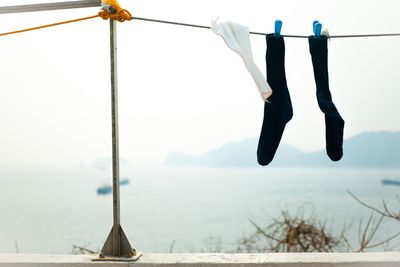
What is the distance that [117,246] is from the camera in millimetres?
2383

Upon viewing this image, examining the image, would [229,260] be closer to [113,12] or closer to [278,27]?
[278,27]

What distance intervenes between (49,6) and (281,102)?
122 centimetres

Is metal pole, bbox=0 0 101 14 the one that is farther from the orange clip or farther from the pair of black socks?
the pair of black socks

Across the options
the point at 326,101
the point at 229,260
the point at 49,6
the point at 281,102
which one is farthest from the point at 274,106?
the point at 49,6

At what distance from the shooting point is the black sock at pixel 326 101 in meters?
2.32

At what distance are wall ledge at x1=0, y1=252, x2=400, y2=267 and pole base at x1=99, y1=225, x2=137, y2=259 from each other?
69 millimetres

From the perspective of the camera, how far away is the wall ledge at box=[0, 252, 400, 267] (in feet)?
7.48

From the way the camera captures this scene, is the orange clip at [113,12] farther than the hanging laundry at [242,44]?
Yes

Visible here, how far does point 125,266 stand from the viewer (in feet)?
7.52

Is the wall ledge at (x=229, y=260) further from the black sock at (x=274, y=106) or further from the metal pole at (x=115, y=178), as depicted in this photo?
the black sock at (x=274, y=106)

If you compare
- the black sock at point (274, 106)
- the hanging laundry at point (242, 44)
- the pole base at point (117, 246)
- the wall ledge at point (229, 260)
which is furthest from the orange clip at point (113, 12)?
the wall ledge at point (229, 260)

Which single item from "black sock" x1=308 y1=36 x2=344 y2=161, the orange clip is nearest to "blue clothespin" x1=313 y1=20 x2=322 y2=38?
"black sock" x1=308 y1=36 x2=344 y2=161

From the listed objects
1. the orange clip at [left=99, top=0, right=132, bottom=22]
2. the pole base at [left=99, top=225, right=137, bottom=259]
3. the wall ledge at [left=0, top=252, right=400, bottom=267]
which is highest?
the orange clip at [left=99, top=0, right=132, bottom=22]

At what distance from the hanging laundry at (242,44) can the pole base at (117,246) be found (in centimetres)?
97
